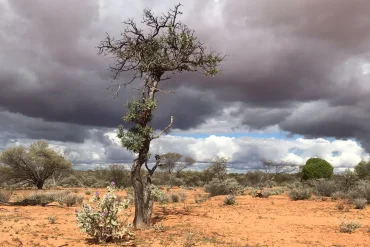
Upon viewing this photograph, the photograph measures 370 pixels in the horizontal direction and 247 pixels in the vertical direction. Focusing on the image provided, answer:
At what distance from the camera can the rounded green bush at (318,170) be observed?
41.7 meters

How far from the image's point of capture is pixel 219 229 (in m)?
14.6

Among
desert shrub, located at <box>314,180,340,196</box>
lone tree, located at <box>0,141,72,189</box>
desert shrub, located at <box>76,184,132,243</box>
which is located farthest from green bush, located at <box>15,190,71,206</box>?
desert shrub, located at <box>314,180,340,196</box>

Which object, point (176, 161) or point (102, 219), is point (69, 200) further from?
point (176, 161)

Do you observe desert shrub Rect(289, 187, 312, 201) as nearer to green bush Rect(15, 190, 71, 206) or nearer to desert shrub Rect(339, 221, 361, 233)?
desert shrub Rect(339, 221, 361, 233)

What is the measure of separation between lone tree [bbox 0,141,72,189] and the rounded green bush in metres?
29.2

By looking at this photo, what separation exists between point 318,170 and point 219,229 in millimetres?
31008

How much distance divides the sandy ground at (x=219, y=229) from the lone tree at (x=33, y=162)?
14.6 m

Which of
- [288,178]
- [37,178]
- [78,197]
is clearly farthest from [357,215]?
[288,178]

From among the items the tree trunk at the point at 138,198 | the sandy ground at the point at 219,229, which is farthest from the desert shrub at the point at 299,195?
the tree trunk at the point at 138,198

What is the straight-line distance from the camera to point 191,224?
51.3 feet

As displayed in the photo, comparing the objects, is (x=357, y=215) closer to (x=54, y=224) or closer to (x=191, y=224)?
(x=191, y=224)

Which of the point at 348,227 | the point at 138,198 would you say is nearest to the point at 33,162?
the point at 138,198

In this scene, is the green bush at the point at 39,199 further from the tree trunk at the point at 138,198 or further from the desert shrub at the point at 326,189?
the desert shrub at the point at 326,189

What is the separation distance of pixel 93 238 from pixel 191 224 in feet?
17.2
